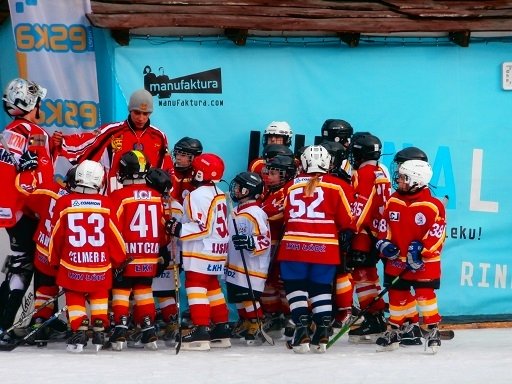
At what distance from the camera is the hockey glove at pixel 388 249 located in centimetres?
1162

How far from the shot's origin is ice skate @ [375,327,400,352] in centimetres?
1172

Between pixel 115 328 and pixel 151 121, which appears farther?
pixel 151 121

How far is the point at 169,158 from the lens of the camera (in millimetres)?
12344

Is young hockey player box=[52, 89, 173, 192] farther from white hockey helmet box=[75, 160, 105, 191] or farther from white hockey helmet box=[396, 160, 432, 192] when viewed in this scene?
white hockey helmet box=[396, 160, 432, 192]

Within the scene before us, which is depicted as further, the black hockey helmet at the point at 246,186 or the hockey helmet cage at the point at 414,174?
the black hockey helmet at the point at 246,186

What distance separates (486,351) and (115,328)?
2735 mm

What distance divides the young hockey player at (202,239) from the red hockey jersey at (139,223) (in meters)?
0.14

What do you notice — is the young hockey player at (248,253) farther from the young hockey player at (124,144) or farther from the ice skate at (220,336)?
the young hockey player at (124,144)

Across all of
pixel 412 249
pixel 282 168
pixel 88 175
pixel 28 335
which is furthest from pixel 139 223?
pixel 412 249

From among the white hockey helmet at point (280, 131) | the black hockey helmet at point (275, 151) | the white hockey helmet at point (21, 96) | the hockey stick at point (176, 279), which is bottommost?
the hockey stick at point (176, 279)

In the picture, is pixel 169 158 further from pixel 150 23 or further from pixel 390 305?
pixel 390 305

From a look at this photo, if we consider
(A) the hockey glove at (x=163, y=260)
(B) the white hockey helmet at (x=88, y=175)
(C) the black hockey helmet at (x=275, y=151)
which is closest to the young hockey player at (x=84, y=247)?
(B) the white hockey helmet at (x=88, y=175)

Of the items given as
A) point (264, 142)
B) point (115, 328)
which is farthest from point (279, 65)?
point (115, 328)

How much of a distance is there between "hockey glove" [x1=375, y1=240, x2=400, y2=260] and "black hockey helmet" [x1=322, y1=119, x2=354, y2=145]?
1.18 m
